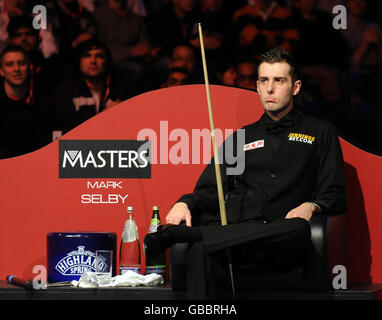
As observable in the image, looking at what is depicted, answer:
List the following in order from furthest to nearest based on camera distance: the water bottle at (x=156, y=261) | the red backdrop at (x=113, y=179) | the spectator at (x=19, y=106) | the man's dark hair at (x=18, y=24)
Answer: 1. the man's dark hair at (x=18, y=24)
2. the spectator at (x=19, y=106)
3. the red backdrop at (x=113, y=179)
4. the water bottle at (x=156, y=261)

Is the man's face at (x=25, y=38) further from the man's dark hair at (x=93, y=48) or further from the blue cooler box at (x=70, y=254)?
the blue cooler box at (x=70, y=254)

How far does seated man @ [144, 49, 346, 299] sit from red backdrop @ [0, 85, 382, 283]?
1.08ft

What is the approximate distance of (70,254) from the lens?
2.88 metres

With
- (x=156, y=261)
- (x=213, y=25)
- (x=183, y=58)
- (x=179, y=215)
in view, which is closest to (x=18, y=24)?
(x=183, y=58)

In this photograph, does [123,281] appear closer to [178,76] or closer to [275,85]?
[275,85]

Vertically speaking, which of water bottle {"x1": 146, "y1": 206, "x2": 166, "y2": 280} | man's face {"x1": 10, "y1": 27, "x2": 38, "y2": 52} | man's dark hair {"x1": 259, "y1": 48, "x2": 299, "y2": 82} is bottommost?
water bottle {"x1": 146, "y1": 206, "x2": 166, "y2": 280}

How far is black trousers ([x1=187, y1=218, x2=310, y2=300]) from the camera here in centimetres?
228

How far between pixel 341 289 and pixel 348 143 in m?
0.88

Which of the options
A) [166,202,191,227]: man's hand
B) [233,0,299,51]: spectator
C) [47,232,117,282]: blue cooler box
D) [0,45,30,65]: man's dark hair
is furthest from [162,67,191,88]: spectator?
[166,202,191,227]: man's hand

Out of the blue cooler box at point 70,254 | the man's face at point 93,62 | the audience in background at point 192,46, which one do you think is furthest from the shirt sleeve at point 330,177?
the man's face at point 93,62

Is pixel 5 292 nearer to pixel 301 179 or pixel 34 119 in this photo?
pixel 301 179

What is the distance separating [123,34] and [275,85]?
2108 millimetres

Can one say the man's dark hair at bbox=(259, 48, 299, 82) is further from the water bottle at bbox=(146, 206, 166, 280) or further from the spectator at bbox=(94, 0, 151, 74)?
the spectator at bbox=(94, 0, 151, 74)

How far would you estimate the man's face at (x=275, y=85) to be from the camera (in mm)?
2676
